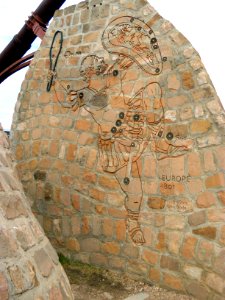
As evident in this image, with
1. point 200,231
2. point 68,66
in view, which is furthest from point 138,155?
point 68,66

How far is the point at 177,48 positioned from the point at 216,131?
91cm

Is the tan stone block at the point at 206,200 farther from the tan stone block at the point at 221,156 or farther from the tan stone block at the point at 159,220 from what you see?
the tan stone block at the point at 159,220

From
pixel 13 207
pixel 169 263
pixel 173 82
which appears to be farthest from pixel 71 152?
pixel 13 207

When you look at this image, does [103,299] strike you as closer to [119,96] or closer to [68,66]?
[119,96]

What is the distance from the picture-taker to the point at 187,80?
326cm

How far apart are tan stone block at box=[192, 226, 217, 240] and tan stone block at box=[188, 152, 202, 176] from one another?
47 cm

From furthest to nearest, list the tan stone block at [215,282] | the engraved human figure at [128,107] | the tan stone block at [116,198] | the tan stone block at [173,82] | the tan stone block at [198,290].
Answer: the tan stone block at [116,198], the engraved human figure at [128,107], the tan stone block at [173,82], the tan stone block at [198,290], the tan stone block at [215,282]

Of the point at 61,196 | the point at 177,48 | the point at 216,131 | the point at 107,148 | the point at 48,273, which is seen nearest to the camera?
the point at 48,273

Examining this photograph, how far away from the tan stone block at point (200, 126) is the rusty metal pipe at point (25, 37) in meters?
3.97

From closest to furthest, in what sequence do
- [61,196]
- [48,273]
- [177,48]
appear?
[48,273], [177,48], [61,196]

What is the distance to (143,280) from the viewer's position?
3.36 metres

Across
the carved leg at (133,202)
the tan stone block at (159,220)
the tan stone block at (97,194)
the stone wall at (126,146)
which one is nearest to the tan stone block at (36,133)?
the stone wall at (126,146)

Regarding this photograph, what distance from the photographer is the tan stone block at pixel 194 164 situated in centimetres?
311

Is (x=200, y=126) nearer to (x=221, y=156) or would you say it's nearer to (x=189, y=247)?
(x=221, y=156)
